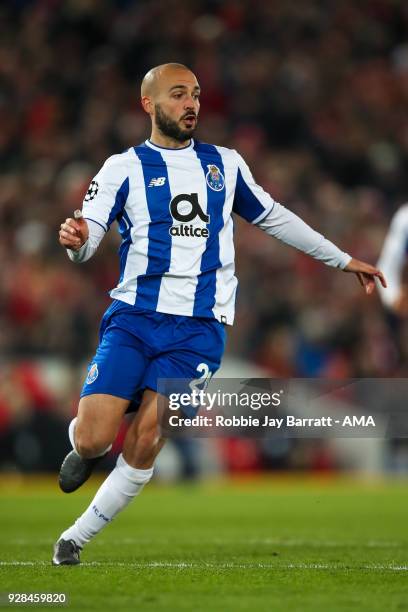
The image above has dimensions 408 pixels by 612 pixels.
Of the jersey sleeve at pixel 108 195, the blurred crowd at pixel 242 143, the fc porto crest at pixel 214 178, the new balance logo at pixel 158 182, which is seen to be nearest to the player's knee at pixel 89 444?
the jersey sleeve at pixel 108 195

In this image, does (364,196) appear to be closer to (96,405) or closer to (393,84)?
(393,84)

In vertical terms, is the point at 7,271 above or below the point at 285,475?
above

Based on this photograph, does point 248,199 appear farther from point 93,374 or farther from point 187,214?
point 93,374

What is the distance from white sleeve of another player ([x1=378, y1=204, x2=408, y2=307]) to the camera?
7.20 metres

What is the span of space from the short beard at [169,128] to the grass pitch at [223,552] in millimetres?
2009

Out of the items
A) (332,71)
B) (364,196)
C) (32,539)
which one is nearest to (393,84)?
(332,71)

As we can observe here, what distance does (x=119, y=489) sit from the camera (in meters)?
5.84

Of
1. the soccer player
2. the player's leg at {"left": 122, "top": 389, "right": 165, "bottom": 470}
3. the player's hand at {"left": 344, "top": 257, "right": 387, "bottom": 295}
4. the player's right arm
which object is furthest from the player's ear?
the player's leg at {"left": 122, "top": 389, "right": 165, "bottom": 470}

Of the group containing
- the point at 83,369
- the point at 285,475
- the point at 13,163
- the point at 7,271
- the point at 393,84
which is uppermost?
the point at 393,84

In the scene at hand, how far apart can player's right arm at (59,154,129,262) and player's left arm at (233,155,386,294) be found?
63 cm

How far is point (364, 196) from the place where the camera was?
15.3 m

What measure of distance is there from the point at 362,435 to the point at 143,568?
1153mm

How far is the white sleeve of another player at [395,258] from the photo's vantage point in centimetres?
720

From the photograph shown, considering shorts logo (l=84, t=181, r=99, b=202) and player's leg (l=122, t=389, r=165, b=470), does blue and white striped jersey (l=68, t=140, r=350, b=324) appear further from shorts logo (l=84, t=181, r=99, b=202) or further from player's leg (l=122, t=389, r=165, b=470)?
player's leg (l=122, t=389, r=165, b=470)
